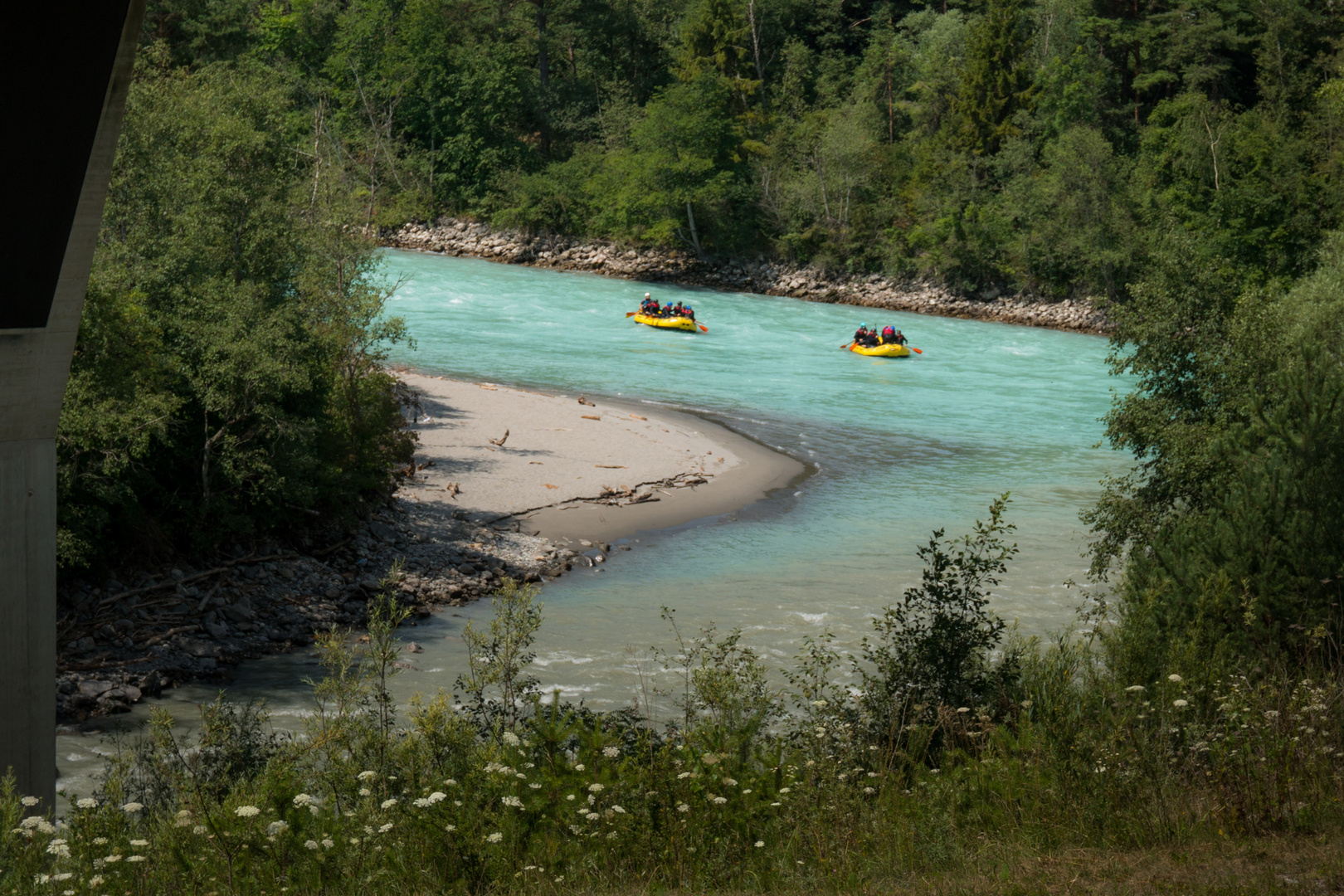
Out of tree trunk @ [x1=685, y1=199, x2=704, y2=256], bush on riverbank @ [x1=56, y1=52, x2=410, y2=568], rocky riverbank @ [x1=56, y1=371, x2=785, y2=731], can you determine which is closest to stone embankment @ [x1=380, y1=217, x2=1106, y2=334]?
tree trunk @ [x1=685, y1=199, x2=704, y2=256]

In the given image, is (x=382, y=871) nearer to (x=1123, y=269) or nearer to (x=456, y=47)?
(x=1123, y=269)

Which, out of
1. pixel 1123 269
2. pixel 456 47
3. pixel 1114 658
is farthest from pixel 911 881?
pixel 456 47

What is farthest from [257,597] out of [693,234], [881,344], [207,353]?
[693,234]

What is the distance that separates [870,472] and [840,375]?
500 inches

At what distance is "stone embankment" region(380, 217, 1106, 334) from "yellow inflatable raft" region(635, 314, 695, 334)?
51.7ft

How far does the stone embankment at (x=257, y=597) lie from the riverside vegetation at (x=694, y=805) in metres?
3.22

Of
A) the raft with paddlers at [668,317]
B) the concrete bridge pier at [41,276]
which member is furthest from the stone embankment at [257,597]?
the raft with paddlers at [668,317]

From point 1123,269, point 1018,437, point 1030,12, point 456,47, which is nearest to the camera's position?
point 1018,437

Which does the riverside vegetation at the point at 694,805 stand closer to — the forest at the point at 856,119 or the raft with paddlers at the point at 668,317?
the raft with paddlers at the point at 668,317

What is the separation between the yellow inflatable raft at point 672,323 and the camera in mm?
45531

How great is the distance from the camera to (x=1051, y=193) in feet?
184

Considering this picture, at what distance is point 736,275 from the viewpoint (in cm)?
6281

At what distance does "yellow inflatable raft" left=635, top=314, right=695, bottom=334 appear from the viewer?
4553 centimetres

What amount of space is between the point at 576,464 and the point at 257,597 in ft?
32.6
